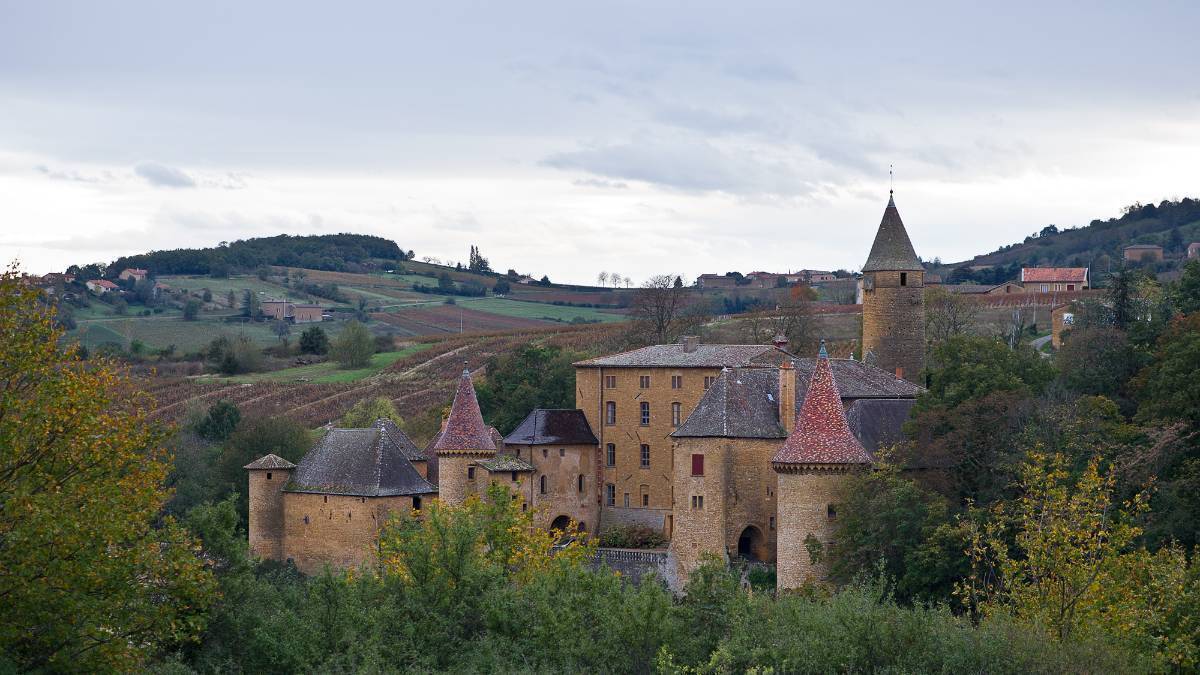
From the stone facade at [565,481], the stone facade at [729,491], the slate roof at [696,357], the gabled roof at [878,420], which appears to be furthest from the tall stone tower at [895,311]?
the stone facade at [729,491]

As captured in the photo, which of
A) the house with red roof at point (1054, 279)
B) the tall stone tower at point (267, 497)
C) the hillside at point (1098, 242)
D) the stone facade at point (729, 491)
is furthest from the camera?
the hillside at point (1098, 242)

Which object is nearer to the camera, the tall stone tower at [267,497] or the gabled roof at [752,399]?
the gabled roof at [752,399]

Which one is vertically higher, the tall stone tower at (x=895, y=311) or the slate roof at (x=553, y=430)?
the tall stone tower at (x=895, y=311)

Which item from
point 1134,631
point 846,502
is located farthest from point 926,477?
point 1134,631

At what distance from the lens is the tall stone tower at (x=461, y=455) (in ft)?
176

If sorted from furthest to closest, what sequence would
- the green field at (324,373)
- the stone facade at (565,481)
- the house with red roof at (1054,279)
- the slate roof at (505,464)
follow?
1. the house with red roof at (1054,279)
2. the green field at (324,373)
3. the stone facade at (565,481)
4. the slate roof at (505,464)

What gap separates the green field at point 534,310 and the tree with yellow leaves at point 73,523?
93.2m

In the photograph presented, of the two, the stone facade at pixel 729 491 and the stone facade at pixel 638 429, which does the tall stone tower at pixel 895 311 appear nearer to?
the stone facade at pixel 638 429

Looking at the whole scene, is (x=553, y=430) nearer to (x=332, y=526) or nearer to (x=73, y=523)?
(x=332, y=526)

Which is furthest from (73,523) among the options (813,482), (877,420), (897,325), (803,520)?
(897,325)

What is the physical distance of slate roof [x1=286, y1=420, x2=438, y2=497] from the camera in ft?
182

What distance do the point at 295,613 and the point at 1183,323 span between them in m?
28.2

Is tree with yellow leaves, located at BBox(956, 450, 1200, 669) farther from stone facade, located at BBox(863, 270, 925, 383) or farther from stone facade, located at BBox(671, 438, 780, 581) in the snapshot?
stone facade, located at BBox(863, 270, 925, 383)

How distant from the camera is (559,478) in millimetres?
59906
